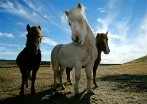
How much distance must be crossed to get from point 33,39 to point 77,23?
1.91m

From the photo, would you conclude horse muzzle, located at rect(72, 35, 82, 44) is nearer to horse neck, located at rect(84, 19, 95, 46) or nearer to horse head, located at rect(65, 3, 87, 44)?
horse head, located at rect(65, 3, 87, 44)

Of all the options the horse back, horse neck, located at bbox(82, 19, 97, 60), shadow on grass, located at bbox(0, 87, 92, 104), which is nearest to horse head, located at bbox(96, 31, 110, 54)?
the horse back

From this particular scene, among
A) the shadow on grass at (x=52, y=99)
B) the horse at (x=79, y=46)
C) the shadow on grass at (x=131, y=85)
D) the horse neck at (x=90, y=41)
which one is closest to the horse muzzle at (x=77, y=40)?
the horse at (x=79, y=46)

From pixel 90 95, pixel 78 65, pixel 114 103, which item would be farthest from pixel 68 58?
pixel 114 103

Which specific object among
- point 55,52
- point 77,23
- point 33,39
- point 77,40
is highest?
point 77,23

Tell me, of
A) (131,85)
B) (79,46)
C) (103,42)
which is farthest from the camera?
(131,85)

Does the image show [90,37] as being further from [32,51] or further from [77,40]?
[32,51]

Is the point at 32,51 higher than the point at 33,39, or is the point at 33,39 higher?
the point at 33,39

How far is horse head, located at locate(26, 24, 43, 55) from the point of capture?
34.9 ft

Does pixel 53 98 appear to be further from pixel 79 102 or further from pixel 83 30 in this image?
pixel 83 30

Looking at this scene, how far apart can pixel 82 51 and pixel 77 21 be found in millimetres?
1276

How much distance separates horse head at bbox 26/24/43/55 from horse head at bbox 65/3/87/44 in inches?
57.3

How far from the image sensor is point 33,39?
1070 cm

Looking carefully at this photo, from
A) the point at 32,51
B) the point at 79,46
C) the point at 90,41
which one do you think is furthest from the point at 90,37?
the point at 32,51
